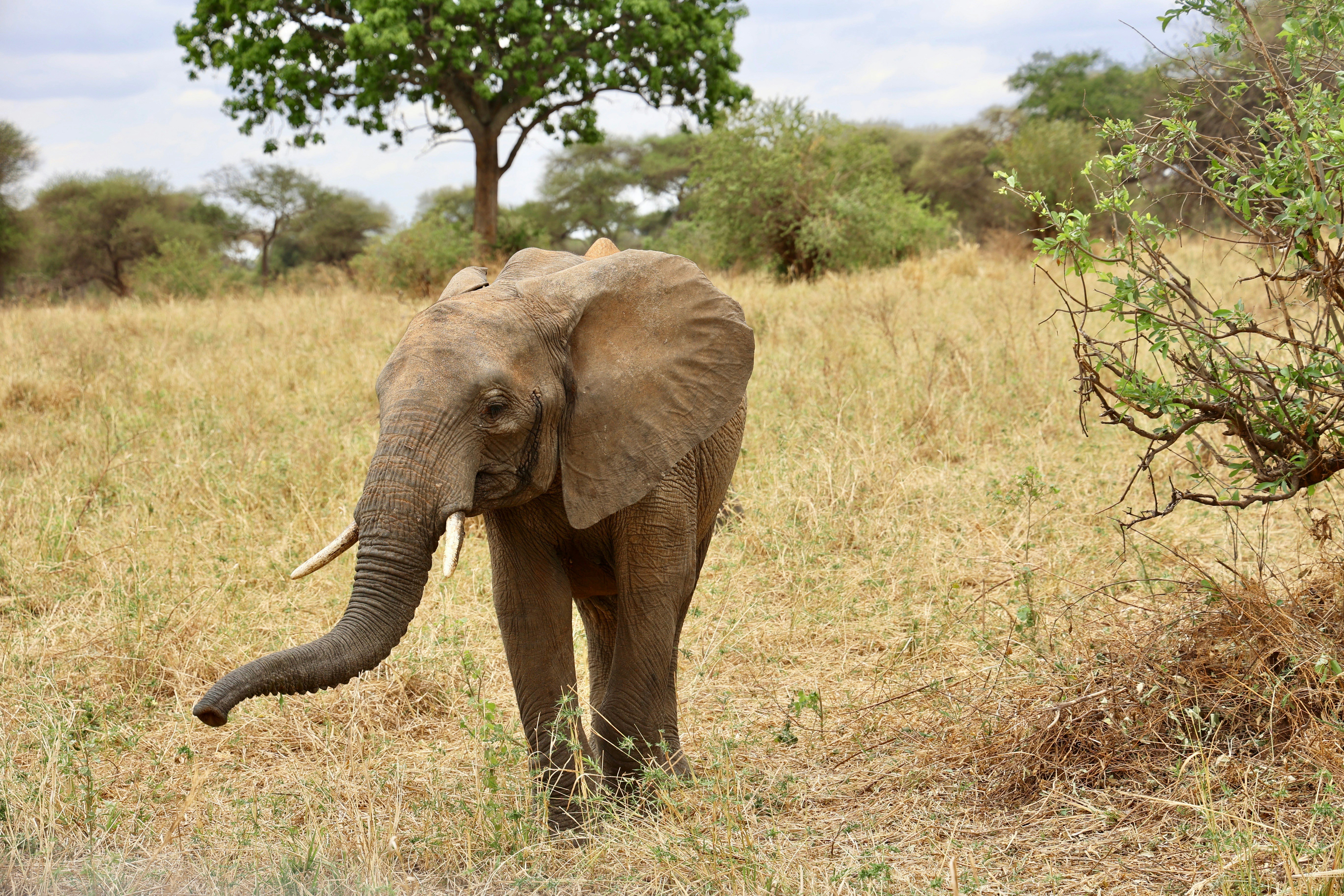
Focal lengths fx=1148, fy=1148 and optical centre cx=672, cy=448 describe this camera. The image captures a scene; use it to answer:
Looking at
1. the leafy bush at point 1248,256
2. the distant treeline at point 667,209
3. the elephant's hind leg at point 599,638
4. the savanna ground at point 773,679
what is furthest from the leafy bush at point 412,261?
the leafy bush at point 1248,256

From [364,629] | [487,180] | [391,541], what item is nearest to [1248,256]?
[391,541]

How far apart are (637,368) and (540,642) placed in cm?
91

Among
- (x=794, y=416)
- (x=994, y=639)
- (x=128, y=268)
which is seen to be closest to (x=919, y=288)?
(x=794, y=416)

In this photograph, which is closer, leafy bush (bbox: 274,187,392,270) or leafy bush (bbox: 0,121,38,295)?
leafy bush (bbox: 0,121,38,295)

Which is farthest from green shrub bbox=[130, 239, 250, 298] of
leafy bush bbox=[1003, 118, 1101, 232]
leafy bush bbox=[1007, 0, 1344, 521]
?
leafy bush bbox=[1007, 0, 1344, 521]

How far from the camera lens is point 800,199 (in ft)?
58.5

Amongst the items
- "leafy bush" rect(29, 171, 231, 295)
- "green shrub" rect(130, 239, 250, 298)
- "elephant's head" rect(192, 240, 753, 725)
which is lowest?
"elephant's head" rect(192, 240, 753, 725)

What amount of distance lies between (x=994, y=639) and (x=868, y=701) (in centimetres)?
65

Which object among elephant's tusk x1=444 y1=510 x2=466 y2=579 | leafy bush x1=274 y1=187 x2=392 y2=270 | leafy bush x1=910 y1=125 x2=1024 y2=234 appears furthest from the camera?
leafy bush x1=274 y1=187 x2=392 y2=270

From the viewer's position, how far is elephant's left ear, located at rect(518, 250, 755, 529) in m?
3.26

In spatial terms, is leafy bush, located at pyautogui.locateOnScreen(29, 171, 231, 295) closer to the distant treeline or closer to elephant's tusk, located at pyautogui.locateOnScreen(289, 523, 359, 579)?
the distant treeline

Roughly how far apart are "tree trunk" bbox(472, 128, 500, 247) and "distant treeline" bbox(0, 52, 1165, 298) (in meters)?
0.57

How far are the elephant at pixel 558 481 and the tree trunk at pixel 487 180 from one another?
18.1 metres

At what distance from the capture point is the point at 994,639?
4.77 m
